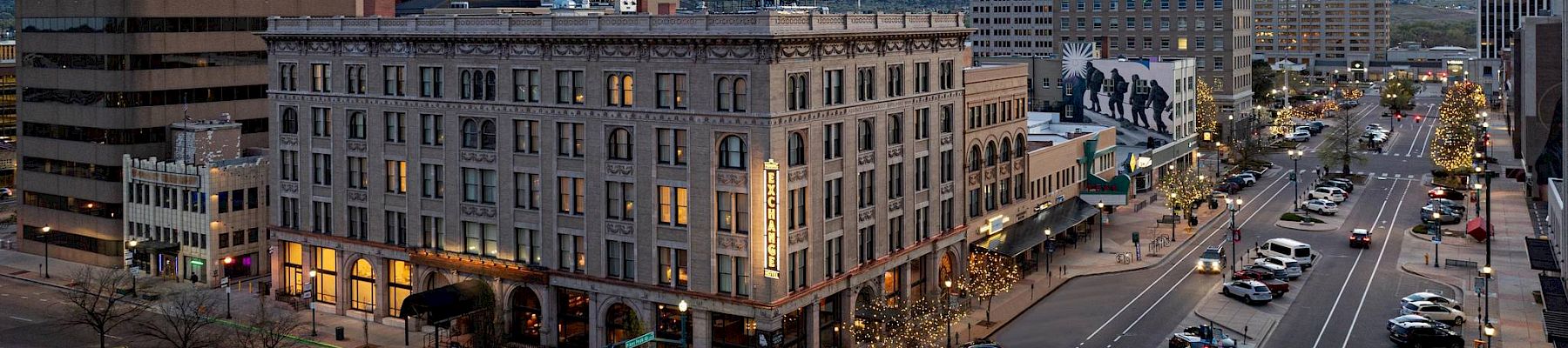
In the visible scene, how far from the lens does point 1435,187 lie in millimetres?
129625

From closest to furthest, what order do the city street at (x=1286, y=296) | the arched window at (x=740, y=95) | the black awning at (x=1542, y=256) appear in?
the arched window at (x=740, y=95), the city street at (x=1286, y=296), the black awning at (x=1542, y=256)

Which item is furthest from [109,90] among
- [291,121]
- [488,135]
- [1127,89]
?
[1127,89]

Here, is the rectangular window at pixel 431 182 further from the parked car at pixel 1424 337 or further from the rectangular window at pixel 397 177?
the parked car at pixel 1424 337

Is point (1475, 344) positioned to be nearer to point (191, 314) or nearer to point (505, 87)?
point (505, 87)

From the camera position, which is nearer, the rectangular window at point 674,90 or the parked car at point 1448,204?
the rectangular window at point 674,90

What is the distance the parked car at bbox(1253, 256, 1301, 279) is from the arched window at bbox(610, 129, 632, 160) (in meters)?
43.4

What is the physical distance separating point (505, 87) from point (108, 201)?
130 ft

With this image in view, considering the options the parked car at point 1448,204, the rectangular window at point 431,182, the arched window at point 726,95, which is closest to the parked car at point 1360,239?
the parked car at point 1448,204

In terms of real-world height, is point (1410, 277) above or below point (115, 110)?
below

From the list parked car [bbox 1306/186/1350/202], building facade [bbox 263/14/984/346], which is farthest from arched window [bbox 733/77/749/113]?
parked car [bbox 1306/186/1350/202]

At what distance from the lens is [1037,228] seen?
9269 cm

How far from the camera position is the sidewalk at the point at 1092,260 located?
78.3m

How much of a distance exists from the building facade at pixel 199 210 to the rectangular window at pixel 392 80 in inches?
707

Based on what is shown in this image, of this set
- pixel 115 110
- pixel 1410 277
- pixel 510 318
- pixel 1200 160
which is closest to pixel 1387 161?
pixel 1200 160
